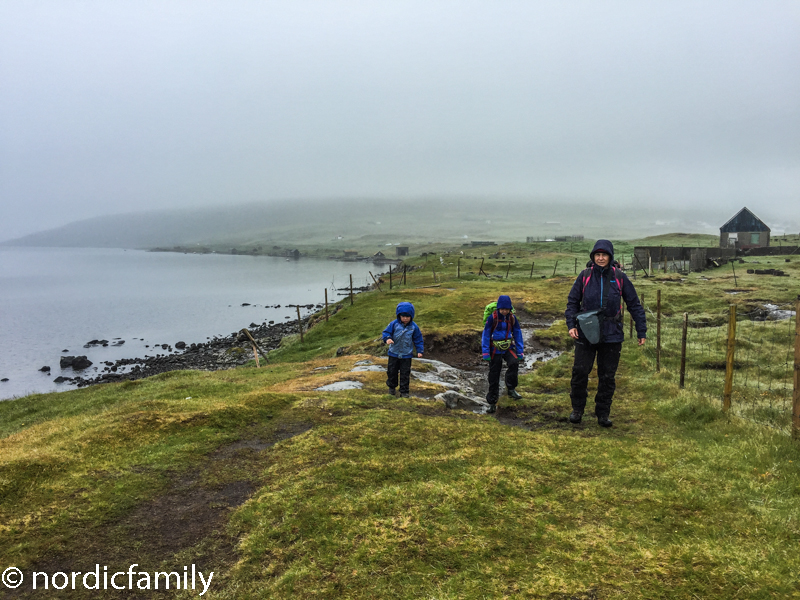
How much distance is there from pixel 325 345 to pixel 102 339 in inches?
1703

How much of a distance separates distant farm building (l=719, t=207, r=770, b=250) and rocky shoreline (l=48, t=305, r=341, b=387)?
79077mm

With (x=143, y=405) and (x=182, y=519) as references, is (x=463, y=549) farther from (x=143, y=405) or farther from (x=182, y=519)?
(x=143, y=405)

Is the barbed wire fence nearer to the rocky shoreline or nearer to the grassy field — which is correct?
the grassy field

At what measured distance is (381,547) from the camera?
236 inches

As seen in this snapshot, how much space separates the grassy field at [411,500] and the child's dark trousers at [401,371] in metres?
0.83

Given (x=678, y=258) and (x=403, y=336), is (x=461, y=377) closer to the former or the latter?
(x=403, y=336)

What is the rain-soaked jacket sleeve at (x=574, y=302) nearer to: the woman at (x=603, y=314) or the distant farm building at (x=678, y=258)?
the woman at (x=603, y=314)

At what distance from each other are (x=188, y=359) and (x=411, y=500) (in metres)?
43.9

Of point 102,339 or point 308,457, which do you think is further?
point 102,339

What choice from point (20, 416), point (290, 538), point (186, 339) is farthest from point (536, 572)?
point (186, 339)

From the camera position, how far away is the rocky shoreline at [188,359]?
135ft

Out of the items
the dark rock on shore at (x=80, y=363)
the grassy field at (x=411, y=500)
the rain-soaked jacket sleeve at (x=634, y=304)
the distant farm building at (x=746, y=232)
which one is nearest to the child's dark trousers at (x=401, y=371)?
the grassy field at (x=411, y=500)

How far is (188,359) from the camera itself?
45.3 m

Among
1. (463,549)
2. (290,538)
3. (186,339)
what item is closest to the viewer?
→ (463,549)
